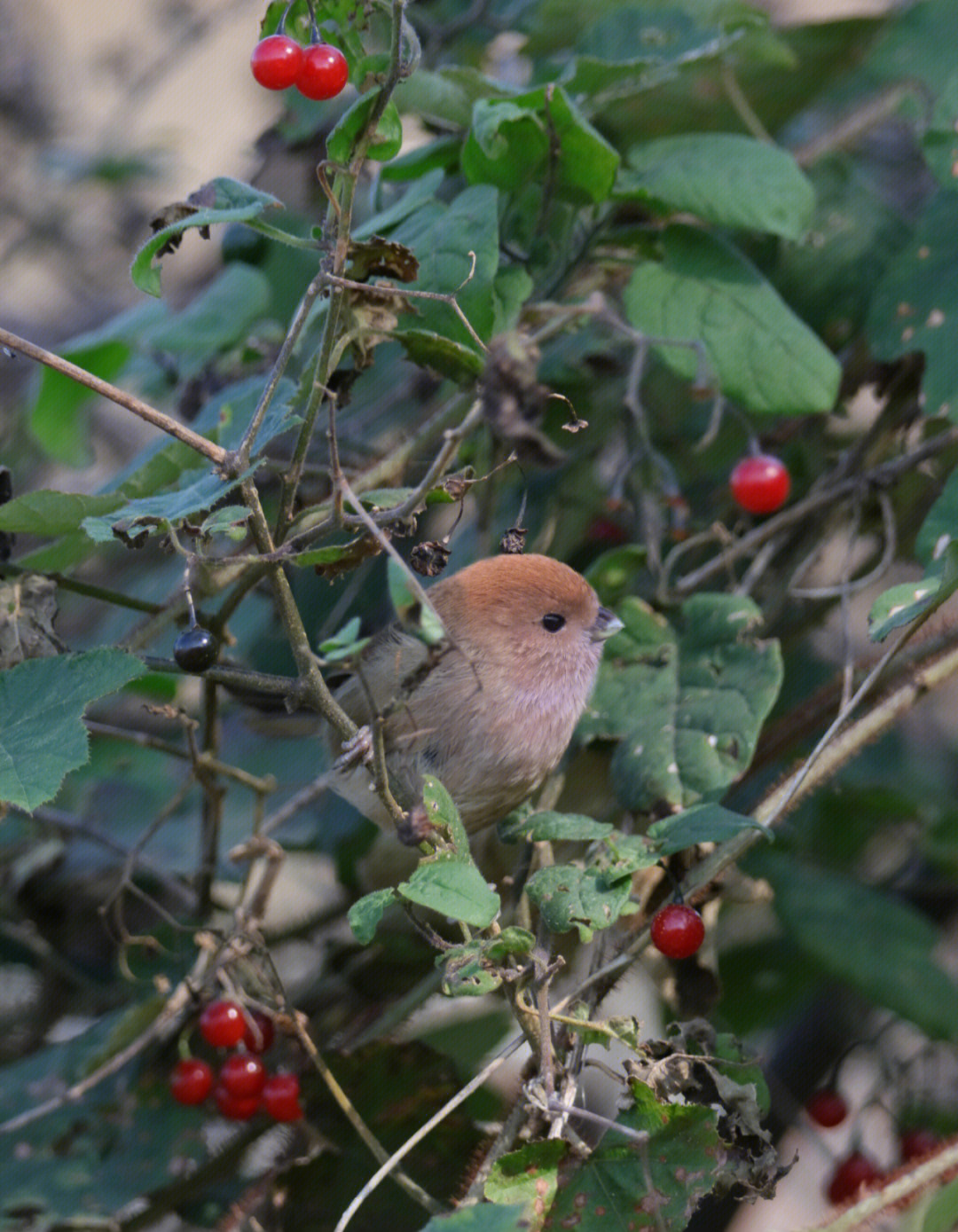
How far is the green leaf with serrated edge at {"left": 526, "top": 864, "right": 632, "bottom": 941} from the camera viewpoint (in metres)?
1.57

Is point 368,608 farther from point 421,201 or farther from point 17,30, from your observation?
point 17,30

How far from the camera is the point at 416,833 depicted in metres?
1.42

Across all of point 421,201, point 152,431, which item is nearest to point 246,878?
point 421,201

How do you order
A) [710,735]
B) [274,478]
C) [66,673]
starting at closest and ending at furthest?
1. [66,673]
2. [710,735]
3. [274,478]

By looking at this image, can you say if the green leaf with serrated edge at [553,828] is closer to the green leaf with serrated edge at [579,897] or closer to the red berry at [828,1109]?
the green leaf with serrated edge at [579,897]

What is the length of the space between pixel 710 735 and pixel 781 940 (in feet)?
3.84

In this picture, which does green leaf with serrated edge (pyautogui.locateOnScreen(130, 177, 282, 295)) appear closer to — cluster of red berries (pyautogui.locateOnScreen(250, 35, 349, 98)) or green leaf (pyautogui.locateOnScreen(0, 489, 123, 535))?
cluster of red berries (pyautogui.locateOnScreen(250, 35, 349, 98))

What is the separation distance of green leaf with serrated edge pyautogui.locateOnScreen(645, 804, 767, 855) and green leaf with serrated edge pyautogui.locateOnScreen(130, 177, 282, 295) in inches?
37.5

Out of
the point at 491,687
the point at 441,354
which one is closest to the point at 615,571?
the point at 491,687

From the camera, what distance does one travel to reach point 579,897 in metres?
1.61

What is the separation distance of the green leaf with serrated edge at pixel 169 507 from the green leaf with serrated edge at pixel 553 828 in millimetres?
645

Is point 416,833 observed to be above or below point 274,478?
above

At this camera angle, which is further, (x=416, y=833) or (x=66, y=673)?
(x=66, y=673)

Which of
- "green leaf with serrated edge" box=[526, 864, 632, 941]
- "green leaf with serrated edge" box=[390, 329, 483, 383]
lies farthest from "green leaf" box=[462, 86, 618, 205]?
"green leaf with serrated edge" box=[526, 864, 632, 941]
